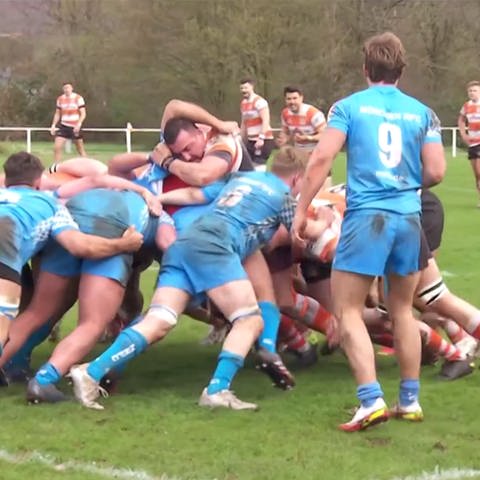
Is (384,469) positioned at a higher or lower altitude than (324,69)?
higher

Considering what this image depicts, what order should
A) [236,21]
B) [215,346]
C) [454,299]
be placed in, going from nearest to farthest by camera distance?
[454,299] → [215,346] → [236,21]

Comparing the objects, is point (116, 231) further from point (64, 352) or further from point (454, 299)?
A: point (454, 299)

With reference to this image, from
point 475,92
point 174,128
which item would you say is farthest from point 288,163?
point 475,92

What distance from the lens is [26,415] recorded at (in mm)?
6027

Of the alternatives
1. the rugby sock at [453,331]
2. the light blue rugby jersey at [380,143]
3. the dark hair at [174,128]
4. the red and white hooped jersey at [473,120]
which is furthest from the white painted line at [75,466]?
the red and white hooped jersey at [473,120]

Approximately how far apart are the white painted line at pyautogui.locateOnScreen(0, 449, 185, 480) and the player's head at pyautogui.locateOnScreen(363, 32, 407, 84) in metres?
2.31

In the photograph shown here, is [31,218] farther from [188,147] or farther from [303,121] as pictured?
[303,121]

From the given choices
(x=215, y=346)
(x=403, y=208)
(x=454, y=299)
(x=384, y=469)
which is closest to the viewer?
(x=384, y=469)

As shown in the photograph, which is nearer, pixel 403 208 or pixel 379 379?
pixel 403 208

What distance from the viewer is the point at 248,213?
259 inches

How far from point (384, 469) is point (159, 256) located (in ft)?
8.35

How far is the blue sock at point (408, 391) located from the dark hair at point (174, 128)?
220 centimetres

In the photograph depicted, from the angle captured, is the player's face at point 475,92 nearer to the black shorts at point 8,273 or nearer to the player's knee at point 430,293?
the player's knee at point 430,293

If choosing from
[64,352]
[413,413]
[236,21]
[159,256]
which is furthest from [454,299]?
[236,21]
